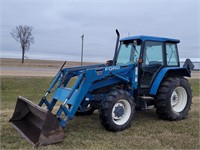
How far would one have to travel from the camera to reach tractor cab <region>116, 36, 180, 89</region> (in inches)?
254

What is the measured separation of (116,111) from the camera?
5539 mm

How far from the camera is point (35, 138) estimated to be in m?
4.83

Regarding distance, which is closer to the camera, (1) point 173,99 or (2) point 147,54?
(2) point 147,54

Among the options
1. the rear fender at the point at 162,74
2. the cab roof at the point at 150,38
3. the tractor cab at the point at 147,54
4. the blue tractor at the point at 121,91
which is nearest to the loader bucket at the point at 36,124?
the blue tractor at the point at 121,91

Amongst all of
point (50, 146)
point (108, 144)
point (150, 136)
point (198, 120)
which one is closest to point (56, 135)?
point (50, 146)

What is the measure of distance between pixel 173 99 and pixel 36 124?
3566 millimetres

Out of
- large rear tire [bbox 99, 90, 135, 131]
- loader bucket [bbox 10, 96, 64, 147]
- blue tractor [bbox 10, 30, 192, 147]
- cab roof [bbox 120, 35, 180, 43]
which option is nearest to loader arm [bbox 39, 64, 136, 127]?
blue tractor [bbox 10, 30, 192, 147]

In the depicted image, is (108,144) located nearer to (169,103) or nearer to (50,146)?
(50,146)

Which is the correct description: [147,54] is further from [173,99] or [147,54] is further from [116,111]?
[116,111]

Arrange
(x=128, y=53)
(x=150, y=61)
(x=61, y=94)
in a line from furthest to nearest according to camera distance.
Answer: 1. (x=128, y=53)
2. (x=150, y=61)
3. (x=61, y=94)

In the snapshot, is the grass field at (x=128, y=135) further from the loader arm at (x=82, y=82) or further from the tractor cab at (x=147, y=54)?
the tractor cab at (x=147, y=54)

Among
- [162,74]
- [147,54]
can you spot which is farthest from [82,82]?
[162,74]

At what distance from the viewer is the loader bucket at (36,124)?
4.62 metres

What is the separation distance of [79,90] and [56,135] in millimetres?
1051
